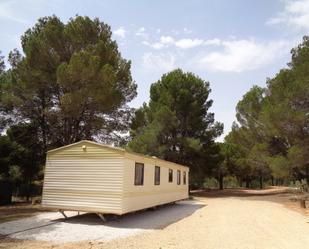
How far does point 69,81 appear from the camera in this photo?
1645cm

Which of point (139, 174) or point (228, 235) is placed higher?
point (139, 174)

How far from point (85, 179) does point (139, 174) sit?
1.99 meters

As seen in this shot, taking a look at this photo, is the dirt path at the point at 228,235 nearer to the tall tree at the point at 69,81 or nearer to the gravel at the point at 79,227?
the gravel at the point at 79,227

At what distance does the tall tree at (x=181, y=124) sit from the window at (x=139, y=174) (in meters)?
11.2

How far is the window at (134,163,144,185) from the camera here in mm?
11586

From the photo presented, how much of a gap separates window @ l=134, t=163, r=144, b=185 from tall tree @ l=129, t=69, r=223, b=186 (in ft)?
36.7

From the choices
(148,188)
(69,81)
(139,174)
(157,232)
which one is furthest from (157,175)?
(69,81)

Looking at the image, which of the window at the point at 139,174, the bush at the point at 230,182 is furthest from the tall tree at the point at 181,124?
the bush at the point at 230,182

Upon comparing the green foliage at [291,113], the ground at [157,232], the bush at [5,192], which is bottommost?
the ground at [157,232]

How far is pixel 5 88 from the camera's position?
1797 centimetres

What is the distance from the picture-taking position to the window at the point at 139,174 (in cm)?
1159

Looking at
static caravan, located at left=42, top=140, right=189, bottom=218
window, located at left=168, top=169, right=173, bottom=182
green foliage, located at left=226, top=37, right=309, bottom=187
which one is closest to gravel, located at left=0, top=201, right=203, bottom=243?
static caravan, located at left=42, top=140, right=189, bottom=218

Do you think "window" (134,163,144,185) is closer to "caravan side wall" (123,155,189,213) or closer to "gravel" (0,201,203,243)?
"caravan side wall" (123,155,189,213)

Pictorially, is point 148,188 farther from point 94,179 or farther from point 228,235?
point 228,235
